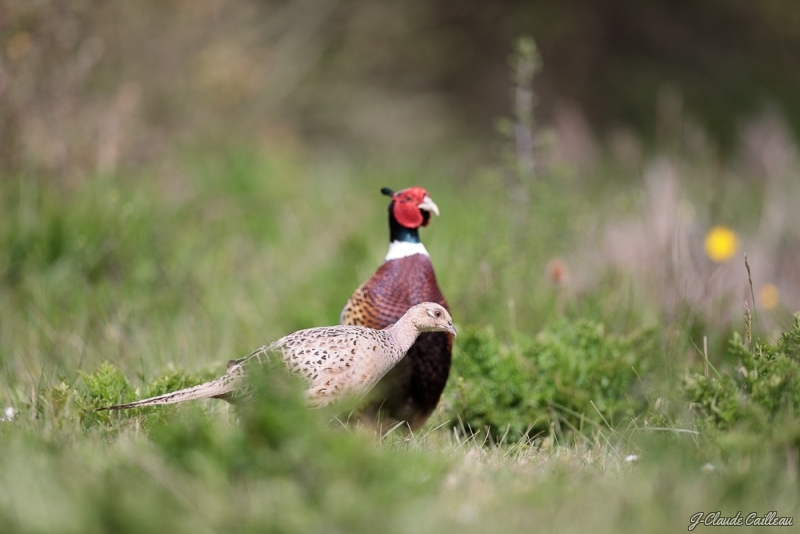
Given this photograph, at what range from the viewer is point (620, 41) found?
13398mm

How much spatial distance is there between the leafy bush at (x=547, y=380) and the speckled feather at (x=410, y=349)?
0.69 ft

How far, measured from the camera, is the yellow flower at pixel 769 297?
4863mm

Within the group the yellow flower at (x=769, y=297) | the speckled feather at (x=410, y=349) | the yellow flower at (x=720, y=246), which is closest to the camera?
the speckled feather at (x=410, y=349)

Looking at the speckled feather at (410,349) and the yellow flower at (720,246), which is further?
the yellow flower at (720,246)

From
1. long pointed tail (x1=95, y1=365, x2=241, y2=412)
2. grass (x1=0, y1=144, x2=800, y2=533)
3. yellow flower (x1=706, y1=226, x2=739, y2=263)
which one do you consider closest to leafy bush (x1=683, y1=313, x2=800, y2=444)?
grass (x1=0, y1=144, x2=800, y2=533)

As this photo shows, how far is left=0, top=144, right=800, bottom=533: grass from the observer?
2336 mm

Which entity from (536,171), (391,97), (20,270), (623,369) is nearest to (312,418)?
(623,369)

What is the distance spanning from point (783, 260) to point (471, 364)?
2.78 m

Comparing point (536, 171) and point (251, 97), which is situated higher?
point (251, 97)

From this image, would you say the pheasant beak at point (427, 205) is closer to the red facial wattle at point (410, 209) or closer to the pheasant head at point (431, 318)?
the red facial wattle at point (410, 209)

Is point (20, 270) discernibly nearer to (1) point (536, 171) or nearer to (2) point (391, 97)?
(1) point (536, 171)
